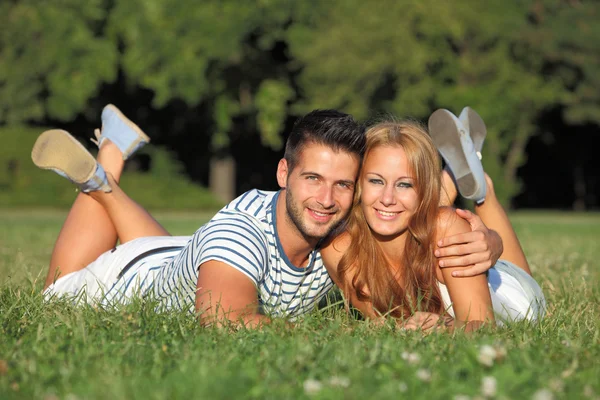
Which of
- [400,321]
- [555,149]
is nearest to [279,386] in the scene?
[400,321]

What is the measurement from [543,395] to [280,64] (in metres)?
27.5

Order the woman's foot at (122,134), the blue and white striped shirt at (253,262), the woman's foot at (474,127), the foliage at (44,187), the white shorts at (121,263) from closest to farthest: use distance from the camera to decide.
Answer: the blue and white striped shirt at (253,262) → the white shorts at (121,263) → the woman's foot at (122,134) → the woman's foot at (474,127) → the foliage at (44,187)

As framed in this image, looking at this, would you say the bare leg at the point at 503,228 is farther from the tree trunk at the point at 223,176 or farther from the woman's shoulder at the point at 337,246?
the tree trunk at the point at 223,176

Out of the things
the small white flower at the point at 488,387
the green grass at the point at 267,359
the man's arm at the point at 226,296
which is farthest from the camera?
the man's arm at the point at 226,296

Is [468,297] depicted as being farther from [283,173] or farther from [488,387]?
[488,387]

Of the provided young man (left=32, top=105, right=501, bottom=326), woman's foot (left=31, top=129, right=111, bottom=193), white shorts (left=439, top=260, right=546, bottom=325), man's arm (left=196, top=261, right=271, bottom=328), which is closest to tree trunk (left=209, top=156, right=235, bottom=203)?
woman's foot (left=31, top=129, right=111, bottom=193)

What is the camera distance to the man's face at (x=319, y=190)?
4051 mm

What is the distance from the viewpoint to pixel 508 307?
4402mm

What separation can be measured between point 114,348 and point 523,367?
1.60 meters

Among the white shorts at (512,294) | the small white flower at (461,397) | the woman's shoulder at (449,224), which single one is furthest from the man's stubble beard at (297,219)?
the small white flower at (461,397)

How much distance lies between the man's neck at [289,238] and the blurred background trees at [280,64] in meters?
21.1

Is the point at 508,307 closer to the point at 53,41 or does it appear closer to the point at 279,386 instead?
the point at 279,386

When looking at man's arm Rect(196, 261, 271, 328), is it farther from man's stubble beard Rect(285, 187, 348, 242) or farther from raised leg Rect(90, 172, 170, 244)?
raised leg Rect(90, 172, 170, 244)

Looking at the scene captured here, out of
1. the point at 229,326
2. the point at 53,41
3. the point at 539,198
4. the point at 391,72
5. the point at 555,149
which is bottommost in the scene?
the point at 539,198
